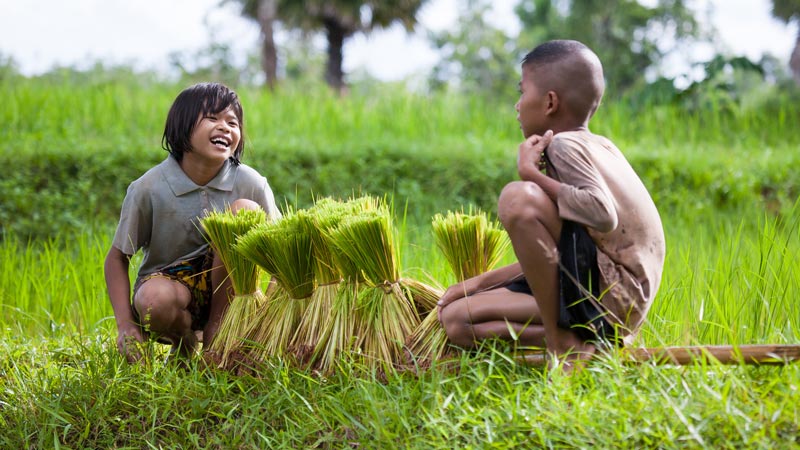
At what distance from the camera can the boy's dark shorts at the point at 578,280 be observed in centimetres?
242

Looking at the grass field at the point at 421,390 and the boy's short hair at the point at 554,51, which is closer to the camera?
the grass field at the point at 421,390

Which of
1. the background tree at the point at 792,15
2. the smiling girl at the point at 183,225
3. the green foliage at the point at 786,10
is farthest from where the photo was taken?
the green foliage at the point at 786,10

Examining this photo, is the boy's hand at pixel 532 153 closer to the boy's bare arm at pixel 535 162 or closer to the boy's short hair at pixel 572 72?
the boy's bare arm at pixel 535 162

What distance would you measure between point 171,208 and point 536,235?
1.49 m

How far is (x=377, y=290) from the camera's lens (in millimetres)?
2828

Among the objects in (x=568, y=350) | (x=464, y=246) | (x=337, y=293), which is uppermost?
(x=464, y=246)

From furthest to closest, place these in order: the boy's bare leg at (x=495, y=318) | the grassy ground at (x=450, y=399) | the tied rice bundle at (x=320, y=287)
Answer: the tied rice bundle at (x=320, y=287) < the boy's bare leg at (x=495, y=318) < the grassy ground at (x=450, y=399)

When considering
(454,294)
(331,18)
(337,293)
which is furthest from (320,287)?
(331,18)

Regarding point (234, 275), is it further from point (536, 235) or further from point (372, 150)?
point (372, 150)

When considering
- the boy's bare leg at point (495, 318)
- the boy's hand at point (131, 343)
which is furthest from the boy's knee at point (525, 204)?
the boy's hand at point (131, 343)

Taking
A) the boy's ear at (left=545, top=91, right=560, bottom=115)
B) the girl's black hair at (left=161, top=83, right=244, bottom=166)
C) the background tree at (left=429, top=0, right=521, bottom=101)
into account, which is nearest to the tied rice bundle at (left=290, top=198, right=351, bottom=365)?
the girl's black hair at (left=161, top=83, right=244, bottom=166)

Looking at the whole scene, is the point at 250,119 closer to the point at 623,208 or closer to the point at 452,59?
the point at 623,208

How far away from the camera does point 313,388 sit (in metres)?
2.71

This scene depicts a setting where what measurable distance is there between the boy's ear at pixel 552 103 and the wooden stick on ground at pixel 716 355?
2.53ft
